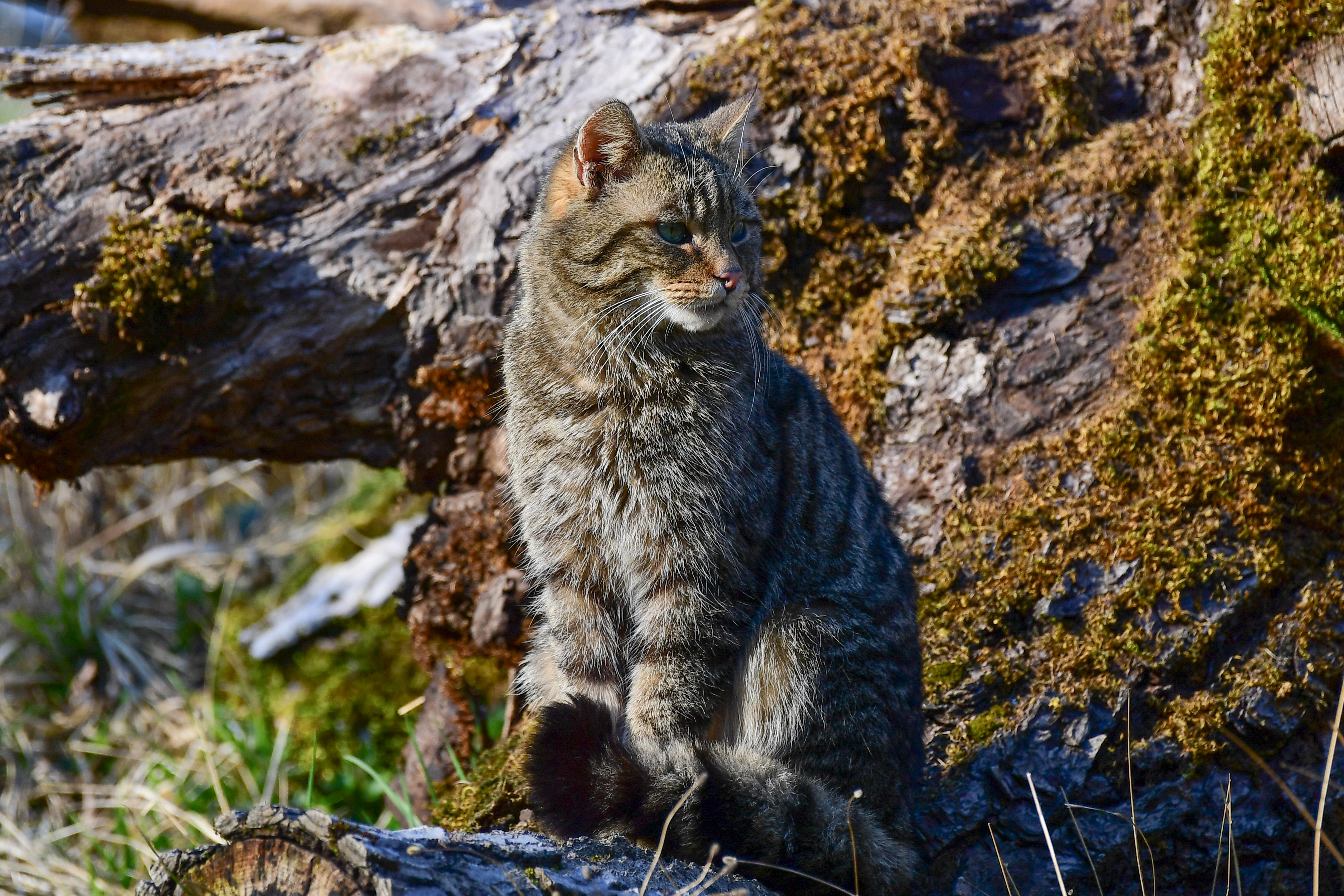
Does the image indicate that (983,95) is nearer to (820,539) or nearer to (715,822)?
(820,539)

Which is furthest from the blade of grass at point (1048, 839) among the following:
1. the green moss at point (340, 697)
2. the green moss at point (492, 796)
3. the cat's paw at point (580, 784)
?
the green moss at point (340, 697)

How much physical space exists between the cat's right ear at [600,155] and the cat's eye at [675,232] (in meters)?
0.20

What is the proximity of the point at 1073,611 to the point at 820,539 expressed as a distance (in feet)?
2.69

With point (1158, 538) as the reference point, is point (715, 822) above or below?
below

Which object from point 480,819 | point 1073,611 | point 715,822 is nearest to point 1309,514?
point 1073,611

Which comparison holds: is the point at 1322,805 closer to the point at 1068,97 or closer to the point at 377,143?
the point at 1068,97

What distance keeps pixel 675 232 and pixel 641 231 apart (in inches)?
3.7

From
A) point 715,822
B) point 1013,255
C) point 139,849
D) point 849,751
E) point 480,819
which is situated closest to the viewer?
point 715,822

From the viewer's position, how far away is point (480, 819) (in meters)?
3.00

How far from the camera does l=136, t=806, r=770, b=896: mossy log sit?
1.69 meters

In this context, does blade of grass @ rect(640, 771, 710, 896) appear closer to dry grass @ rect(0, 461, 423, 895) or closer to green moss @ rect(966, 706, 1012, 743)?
green moss @ rect(966, 706, 1012, 743)

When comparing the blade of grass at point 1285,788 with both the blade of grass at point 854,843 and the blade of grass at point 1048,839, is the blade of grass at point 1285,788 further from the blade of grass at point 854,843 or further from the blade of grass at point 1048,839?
the blade of grass at point 854,843

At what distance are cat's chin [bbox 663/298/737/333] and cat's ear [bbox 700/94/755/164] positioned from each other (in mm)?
545

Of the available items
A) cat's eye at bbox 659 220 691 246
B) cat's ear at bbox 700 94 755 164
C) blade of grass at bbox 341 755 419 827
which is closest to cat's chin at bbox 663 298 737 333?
cat's eye at bbox 659 220 691 246
